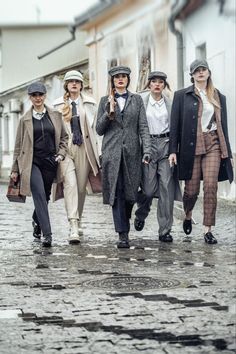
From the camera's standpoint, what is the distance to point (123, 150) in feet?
21.8

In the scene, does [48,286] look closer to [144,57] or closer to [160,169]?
[160,169]

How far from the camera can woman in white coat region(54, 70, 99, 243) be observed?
727 cm

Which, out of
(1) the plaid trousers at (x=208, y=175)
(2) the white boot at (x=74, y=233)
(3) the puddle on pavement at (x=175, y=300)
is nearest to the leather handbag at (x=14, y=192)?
(2) the white boot at (x=74, y=233)

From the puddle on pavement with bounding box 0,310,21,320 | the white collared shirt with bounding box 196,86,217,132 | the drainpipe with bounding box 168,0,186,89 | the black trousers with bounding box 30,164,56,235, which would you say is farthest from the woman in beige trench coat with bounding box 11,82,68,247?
the drainpipe with bounding box 168,0,186,89

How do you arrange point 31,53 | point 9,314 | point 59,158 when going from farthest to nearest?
point 59,158 → point 9,314 → point 31,53

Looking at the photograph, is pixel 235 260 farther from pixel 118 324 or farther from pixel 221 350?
pixel 221 350

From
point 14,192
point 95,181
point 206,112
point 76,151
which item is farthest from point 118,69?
point 95,181

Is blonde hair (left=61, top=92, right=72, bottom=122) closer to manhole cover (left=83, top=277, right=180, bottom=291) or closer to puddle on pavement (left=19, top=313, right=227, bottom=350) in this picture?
manhole cover (left=83, top=277, right=180, bottom=291)

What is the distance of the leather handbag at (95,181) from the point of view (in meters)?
7.58

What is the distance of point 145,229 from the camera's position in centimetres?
864

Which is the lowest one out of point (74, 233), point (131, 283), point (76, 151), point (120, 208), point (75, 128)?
point (131, 283)

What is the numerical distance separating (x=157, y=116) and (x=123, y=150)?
62 centimetres

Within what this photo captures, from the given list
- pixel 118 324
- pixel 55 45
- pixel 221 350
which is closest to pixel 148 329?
pixel 118 324

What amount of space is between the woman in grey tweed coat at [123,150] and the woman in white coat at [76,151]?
658 millimetres
